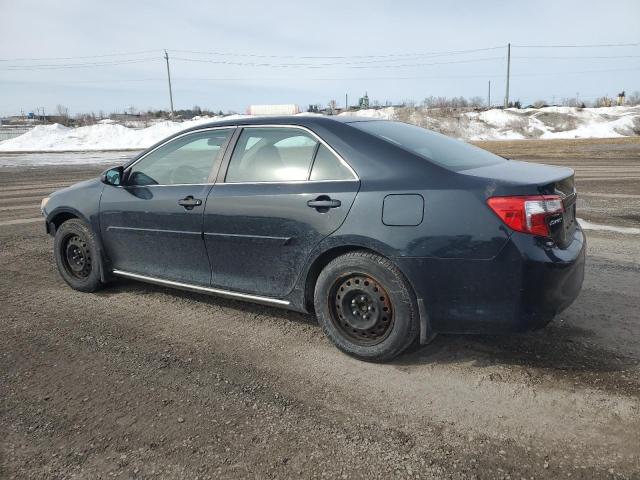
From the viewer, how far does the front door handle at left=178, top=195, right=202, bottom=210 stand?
3.88m

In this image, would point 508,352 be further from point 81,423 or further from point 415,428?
point 81,423

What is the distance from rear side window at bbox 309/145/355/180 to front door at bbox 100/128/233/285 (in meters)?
0.91

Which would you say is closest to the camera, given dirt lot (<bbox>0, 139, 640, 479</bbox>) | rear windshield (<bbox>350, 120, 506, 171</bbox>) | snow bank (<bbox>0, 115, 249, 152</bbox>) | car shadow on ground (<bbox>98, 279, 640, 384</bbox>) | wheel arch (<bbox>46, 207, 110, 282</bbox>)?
dirt lot (<bbox>0, 139, 640, 479</bbox>)

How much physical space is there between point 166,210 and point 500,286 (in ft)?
8.58

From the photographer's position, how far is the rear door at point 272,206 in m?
3.32

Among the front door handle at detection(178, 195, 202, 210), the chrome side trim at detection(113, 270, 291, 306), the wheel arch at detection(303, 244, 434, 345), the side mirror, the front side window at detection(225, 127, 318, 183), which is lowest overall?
the chrome side trim at detection(113, 270, 291, 306)

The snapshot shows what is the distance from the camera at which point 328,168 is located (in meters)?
3.39

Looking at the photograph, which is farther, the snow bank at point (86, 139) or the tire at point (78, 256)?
the snow bank at point (86, 139)

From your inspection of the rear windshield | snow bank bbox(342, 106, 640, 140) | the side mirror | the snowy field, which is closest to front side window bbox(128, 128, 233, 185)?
the side mirror

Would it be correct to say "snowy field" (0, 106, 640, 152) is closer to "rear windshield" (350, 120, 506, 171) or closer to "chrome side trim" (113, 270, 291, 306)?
"chrome side trim" (113, 270, 291, 306)

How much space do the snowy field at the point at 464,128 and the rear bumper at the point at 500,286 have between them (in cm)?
3796

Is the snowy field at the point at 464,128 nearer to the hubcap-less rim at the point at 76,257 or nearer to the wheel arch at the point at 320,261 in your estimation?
the hubcap-less rim at the point at 76,257

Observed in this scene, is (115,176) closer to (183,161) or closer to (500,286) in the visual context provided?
(183,161)

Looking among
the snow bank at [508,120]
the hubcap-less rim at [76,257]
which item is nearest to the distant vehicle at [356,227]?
the hubcap-less rim at [76,257]
